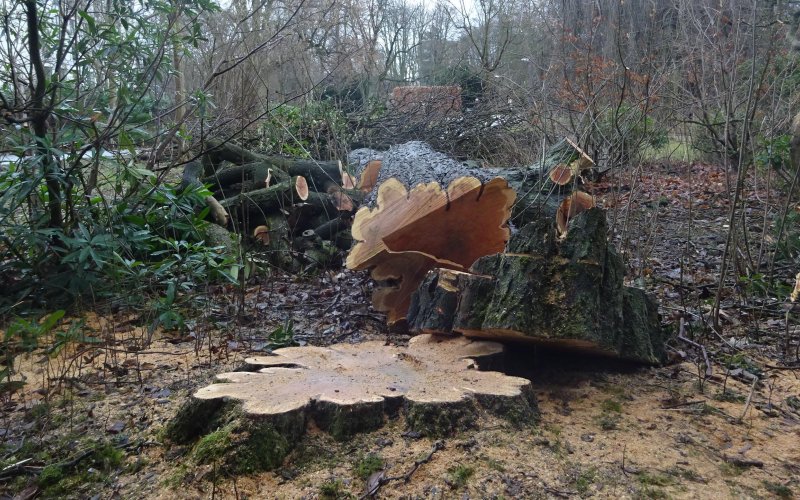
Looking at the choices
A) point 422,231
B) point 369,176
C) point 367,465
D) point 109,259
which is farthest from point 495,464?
point 369,176

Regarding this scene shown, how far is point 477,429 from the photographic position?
2164 millimetres

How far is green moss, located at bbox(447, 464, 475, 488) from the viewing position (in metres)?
1.90

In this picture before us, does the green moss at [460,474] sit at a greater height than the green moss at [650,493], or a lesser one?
greater

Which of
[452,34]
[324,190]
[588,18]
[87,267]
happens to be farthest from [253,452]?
[452,34]

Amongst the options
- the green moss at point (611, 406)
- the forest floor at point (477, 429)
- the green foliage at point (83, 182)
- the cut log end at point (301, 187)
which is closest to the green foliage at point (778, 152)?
the forest floor at point (477, 429)

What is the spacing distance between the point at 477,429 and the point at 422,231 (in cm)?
174

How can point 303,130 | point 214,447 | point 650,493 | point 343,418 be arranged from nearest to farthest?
point 650,493, point 214,447, point 343,418, point 303,130

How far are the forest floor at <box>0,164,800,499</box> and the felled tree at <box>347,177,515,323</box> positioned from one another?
34cm

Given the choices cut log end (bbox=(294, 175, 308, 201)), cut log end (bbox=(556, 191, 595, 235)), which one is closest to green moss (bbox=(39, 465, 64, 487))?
cut log end (bbox=(556, 191, 595, 235))

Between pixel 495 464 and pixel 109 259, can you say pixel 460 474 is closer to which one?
pixel 495 464

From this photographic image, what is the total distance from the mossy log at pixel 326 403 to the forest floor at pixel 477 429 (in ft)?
0.18

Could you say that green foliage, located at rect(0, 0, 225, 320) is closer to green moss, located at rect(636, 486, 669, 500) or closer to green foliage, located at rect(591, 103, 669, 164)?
green moss, located at rect(636, 486, 669, 500)

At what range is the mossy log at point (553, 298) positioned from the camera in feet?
8.42

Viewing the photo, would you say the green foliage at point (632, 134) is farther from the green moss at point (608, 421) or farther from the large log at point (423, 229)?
the green moss at point (608, 421)
